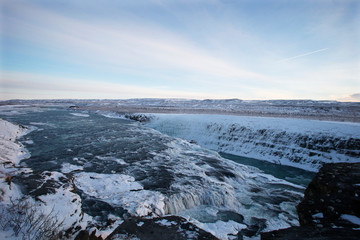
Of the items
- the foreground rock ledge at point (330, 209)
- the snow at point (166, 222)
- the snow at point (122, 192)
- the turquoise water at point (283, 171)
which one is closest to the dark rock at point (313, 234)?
the foreground rock ledge at point (330, 209)

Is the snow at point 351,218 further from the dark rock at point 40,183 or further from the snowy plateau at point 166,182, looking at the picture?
the dark rock at point 40,183

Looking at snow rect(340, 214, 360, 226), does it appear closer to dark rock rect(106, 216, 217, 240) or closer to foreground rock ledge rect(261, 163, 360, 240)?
foreground rock ledge rect(261, 163, 360, 240)

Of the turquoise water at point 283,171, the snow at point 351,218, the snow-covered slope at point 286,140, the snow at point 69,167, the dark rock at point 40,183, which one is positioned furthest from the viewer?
the snow-covered slope at point 286,140

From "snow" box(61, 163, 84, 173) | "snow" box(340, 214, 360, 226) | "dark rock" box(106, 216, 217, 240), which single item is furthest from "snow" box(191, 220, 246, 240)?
"snow" box(61, 163, 84, 173)

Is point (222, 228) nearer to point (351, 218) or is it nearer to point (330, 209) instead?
point (330, 209)

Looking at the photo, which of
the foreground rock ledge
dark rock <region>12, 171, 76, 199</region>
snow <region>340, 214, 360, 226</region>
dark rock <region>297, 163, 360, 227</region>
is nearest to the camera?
the foreground rock ledge

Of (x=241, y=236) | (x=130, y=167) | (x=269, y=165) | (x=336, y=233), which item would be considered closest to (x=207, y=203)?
(x=241, y=236)
